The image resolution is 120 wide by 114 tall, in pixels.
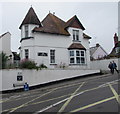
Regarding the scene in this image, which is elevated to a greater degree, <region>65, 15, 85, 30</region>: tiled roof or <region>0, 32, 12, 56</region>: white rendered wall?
<region>65, 15, 85, 30</region>: tiled roof

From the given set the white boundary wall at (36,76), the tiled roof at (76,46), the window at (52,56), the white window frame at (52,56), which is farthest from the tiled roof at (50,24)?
the white boundary wall at (36,76)

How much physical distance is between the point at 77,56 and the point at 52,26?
5.93 metres

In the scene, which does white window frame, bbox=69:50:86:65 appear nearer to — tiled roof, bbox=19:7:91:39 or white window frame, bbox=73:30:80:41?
white window frame, bbox=73:30:80:41

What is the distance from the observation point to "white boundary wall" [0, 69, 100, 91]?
1669cm

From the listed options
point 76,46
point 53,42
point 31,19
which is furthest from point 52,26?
point 76,46

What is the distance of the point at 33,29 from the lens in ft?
74.5

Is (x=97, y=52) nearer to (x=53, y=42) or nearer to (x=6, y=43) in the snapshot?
(x=6, y=43)

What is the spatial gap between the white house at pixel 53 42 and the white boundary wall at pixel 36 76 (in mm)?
3490

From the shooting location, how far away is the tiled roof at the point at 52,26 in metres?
23.5

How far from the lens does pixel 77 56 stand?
24.7m

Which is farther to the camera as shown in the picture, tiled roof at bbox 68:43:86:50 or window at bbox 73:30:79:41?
window at bbox 73:30:79:41

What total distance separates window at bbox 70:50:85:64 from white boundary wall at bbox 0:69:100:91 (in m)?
3.44

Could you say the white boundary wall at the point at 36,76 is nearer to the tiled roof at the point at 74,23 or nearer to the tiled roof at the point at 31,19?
Answer: the tiled roof at the point at 31,19

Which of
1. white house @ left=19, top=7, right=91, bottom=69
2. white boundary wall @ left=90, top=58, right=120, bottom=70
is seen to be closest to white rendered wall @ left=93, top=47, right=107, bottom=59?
white boundary wall @ left=90, top=58, right=120, bottom=70
